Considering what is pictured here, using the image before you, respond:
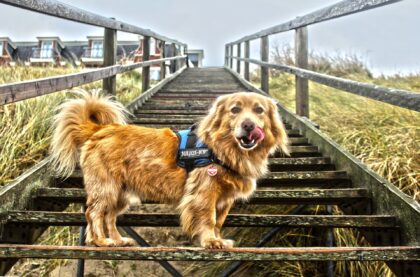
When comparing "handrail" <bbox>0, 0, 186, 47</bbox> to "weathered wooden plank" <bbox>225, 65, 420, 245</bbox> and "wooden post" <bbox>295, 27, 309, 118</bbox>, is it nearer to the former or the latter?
"wooden post" <bbox>295, 27, 309, 118</bbox>

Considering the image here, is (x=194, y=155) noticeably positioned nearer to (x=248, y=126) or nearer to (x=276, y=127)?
(x=248, y=126)

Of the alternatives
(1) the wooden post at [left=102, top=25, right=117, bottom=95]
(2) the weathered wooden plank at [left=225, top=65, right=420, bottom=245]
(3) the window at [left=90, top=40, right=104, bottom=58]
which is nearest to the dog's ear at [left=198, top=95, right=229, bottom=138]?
(2) the weathered wooden plank at [left=225, top=65, right=420, bottom=245]

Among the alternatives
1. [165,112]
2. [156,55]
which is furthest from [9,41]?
[165,112]

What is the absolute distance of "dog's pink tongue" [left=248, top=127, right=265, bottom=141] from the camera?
7.37 feet

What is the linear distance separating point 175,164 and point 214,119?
13.6 inches

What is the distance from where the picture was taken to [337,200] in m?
2.84

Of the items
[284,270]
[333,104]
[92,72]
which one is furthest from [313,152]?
[333,104]

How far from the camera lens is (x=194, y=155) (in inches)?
91.9

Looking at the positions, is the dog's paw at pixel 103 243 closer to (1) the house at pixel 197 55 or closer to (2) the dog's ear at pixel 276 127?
(2) the dog's ear at pixel 276 127

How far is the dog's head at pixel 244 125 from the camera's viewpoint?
227 centimetres

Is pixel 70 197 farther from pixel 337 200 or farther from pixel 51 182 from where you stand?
pixel 337 200

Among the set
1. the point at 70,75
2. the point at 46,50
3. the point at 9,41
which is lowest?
the point at 70,75

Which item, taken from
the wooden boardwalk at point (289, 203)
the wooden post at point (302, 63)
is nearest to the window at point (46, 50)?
the wooden boardwalk at point (289, 203)

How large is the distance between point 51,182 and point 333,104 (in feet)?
17.6
